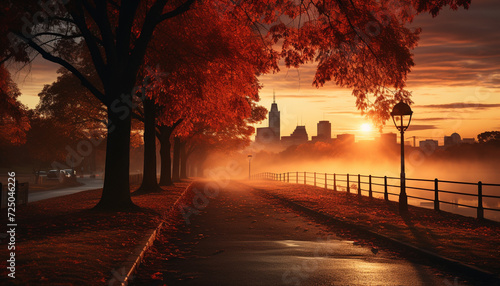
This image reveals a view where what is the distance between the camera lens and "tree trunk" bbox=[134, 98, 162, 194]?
2947cm

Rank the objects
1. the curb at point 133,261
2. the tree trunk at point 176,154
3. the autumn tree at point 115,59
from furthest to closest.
Answer: the tree trunk at point 176,154 → the autumn tree at point 115,59 → the curb at point 133,261

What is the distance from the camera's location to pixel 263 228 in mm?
14688

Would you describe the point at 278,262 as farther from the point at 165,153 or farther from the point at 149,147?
the point at 165,153

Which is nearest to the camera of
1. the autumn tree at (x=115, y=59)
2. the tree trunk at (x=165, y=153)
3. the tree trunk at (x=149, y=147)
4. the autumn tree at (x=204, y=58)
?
the autumn tree at (x=115, y=59)

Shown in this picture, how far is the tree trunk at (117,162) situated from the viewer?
16672mm

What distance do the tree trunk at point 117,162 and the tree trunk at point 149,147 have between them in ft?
40.8

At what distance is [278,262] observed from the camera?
9422mm

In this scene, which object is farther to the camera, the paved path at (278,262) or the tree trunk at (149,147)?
the tree trunk at (149,147)

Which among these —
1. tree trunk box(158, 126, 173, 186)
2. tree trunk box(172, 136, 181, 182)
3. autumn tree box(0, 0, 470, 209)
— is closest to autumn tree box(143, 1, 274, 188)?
autumn tree box(0, 0, 470, 209)

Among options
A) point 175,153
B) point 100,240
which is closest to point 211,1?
point 100,240

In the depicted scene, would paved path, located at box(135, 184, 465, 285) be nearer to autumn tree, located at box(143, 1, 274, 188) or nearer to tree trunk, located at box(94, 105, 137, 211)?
tree trunk, located at box(94, 105, 137, 211)

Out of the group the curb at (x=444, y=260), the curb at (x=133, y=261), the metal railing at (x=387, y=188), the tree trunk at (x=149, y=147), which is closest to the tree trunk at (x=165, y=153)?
the tree trunk at (x=149, y=147)

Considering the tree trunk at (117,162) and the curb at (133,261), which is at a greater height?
the tree trunk at (117,162)

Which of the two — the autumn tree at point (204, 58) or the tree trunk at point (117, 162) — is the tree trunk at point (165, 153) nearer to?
the autumn tree at point (204, 58)
